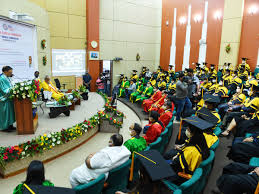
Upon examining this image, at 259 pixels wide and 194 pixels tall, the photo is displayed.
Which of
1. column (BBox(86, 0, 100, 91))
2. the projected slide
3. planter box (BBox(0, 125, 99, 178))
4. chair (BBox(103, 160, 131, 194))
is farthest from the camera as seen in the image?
column (BBox(86, 0, 100, 91))

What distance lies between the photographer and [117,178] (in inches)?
107

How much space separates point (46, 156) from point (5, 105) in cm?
150

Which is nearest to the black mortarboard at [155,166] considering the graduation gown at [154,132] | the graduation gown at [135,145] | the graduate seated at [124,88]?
the graduation gown at [135,145]

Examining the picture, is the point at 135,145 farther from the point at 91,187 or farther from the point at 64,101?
the point at 64,101

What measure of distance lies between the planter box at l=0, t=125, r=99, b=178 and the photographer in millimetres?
2997

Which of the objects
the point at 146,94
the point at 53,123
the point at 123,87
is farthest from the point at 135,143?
the point at 123,87

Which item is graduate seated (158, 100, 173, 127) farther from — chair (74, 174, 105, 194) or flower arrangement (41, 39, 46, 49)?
flower arrangement (41, 39, 46, 49)

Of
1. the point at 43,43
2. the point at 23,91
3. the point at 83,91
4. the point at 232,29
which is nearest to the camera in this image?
the point at 23,91

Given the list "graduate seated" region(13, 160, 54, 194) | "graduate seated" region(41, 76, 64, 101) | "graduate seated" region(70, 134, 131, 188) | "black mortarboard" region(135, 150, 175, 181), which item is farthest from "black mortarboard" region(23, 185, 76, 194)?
"graduate seated" region(41, 76, 64, 101)

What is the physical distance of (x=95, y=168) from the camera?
250cm

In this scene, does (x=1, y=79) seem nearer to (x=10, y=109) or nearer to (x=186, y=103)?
(x=10, y=109)

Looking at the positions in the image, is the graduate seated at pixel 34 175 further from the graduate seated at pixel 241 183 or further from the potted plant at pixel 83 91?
the potted plant at pixel 83 91

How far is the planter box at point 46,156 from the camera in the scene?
388 cm

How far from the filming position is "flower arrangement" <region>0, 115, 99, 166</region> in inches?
A: 149
